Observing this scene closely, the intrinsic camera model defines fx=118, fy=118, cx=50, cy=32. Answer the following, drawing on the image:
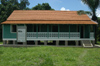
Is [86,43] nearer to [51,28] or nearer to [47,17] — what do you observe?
[51,28]

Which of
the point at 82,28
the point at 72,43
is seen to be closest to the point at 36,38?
the point at 72,43

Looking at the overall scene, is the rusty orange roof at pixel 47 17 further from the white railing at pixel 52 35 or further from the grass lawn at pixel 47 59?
the grass lawn at pixel 47 59

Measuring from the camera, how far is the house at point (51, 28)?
16.4 meters

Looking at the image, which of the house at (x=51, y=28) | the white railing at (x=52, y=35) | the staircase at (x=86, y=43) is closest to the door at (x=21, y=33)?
the house at (x=51, y=28)

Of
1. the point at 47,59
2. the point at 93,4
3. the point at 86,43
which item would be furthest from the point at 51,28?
the point at 47,59

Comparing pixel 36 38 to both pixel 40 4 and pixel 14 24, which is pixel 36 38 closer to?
pixel 14 24

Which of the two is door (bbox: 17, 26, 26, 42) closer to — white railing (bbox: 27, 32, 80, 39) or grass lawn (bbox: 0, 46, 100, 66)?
grass lawn (bbox: 0, 46, 100, 66)

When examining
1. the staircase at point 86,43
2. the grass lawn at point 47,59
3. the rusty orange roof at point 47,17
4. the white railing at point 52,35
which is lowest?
the staircase at point 86,43

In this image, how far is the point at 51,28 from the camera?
60.2 feet

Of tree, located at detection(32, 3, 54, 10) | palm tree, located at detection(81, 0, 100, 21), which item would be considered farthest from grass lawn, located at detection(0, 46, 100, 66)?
tree, located at detection(32, 3, 54, 10)

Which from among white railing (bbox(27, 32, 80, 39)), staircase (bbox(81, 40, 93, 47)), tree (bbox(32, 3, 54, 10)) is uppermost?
tree (bbox(32, 3, 54, 10))

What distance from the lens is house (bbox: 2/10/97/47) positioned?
16359mm

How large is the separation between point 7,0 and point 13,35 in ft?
71.1

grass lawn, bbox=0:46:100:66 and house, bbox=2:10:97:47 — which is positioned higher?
house, bbox=2:10:97:47
